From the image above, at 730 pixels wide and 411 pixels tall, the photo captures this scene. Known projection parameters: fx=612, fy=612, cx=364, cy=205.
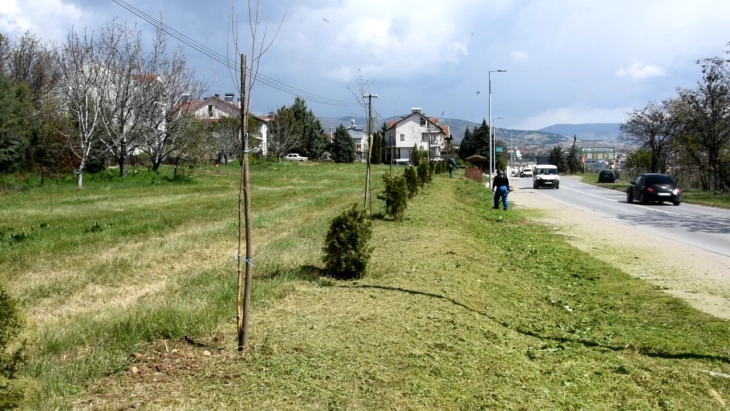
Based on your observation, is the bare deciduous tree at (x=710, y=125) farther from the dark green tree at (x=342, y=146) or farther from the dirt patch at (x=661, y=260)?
the dark green tree at (x=342, y=146)

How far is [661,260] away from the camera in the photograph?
12062 mm

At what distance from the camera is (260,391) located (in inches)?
167

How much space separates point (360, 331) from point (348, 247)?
2625 millimetres

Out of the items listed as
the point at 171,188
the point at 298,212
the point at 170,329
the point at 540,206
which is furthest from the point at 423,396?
the point at 171,188

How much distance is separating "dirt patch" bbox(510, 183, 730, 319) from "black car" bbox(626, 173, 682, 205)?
11.3 m

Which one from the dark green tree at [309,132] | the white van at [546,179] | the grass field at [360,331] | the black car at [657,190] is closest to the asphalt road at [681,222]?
the black car at [657,190]

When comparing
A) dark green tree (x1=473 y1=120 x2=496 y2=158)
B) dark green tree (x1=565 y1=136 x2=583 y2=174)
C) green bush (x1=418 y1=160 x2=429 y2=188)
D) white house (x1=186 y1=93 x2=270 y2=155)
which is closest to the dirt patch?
green bush (x1=418 y1=160 x2=429 y2=188)

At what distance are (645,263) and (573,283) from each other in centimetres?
259

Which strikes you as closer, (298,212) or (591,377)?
(591,377)

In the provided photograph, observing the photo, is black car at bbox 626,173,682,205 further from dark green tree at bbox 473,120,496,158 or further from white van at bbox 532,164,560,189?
dark green tree at bbox 473,120,496,158

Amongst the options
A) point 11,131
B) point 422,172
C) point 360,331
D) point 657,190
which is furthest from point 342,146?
point 360,331

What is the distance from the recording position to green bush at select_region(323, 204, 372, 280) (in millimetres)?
8133

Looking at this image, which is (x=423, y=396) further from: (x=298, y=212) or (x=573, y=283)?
(x=298, y=212)

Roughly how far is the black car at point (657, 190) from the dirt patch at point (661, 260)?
11.3 metres
